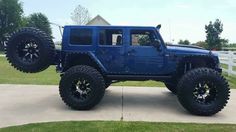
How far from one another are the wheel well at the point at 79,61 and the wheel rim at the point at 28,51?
0.74m

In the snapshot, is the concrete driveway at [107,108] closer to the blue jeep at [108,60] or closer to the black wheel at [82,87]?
the black wheel at [82,87]

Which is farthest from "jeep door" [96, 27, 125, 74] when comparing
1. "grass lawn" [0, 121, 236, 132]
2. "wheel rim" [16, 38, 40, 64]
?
"grass lawn" [0, 121, 236, 132]

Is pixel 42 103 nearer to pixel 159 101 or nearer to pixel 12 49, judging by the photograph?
pixel 12 49

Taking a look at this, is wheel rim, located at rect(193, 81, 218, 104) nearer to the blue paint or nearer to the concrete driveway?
the concrete driveway

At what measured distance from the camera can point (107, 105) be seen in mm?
9203

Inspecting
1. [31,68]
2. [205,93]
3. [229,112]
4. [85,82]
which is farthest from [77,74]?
[229,112]

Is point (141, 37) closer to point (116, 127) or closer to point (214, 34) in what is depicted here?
point (116, 127)

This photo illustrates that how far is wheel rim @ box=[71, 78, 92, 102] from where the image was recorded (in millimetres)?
8633

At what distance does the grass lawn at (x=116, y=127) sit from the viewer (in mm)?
6836

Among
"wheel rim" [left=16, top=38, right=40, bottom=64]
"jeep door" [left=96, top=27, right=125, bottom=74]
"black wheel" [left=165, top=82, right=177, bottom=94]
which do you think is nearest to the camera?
"wheel rim" [left=16, top=38, right=40, bottom=64]

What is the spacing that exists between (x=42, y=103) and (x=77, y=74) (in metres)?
1.33

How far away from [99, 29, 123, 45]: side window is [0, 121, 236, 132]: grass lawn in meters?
2.42

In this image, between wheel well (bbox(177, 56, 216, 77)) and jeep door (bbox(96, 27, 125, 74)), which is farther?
wheel well (bbox(177, 56, 216, 77))

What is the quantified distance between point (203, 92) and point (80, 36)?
3.14 meters
